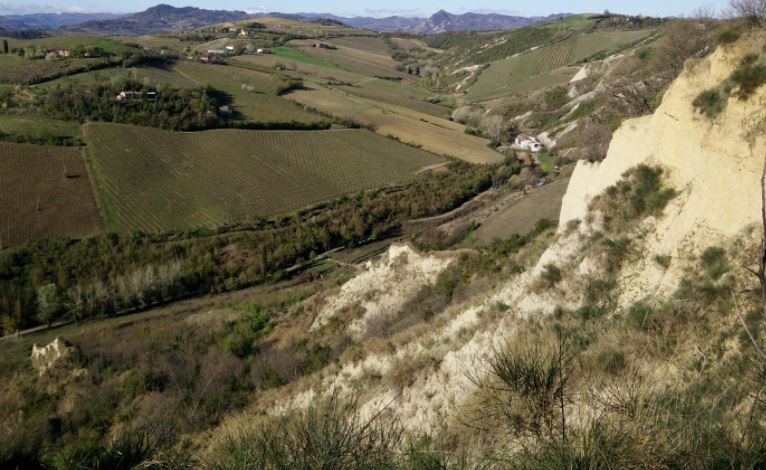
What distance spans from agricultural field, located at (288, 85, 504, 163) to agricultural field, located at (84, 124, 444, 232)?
6471mm

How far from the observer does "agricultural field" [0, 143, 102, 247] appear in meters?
47.9

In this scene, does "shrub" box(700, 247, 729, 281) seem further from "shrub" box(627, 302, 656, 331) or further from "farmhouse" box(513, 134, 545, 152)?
"farmhouse" box(513, 134, 545, 152)

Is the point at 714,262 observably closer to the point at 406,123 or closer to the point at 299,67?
the point at 406,123

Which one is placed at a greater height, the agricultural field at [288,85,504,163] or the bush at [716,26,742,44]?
the bush at [716,26,742,44]

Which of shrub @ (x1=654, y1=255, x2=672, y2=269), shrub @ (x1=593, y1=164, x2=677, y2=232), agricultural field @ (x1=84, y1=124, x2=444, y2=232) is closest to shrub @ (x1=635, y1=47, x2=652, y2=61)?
agricultural field @ (x1=84, y1=124, x2=444, y2=232)

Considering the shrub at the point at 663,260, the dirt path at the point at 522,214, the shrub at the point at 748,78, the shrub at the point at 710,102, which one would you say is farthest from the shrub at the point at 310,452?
the dirt path at the point at 522,214

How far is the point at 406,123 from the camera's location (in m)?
101

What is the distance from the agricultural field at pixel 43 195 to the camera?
157ft

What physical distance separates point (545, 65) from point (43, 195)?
5023 inches

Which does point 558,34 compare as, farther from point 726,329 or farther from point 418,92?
point 726,329

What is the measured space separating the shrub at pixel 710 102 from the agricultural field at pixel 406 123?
66624 millimetres

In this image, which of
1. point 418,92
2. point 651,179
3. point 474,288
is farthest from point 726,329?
point 418,92

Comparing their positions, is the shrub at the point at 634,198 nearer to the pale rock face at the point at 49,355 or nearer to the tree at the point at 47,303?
the pale rock face at the point at 49,355

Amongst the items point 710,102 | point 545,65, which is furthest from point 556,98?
point 710,102
